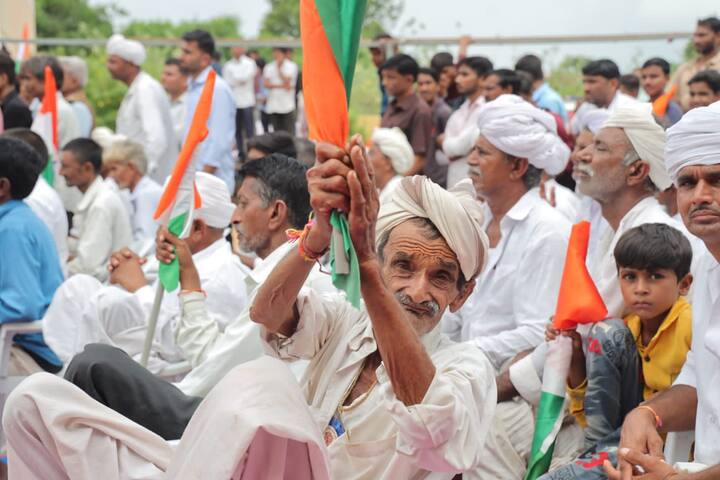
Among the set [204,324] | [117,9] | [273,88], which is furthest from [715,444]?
[117,9]

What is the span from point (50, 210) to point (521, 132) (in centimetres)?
343

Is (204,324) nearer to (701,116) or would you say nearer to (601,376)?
(601,376)

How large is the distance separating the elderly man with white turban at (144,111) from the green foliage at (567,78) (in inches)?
306

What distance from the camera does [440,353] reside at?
320cm

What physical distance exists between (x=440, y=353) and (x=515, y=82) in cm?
614

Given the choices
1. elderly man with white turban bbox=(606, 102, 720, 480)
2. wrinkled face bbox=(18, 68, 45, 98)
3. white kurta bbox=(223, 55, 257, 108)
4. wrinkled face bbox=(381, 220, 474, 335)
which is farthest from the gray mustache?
white kurta bbox=(223, 55, 257, 108)

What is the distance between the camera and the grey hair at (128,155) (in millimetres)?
8742

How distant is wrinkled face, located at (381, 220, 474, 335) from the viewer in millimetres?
3166

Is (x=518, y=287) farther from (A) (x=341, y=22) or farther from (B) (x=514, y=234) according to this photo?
(A) (x=341, y=22)

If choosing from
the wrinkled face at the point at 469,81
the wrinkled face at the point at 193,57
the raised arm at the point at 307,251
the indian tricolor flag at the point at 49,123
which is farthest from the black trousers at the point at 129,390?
the wrinkled face at the point at 193,57

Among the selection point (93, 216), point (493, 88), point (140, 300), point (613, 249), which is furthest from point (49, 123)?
point (613, 249)

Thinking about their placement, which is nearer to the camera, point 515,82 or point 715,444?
point 715,444

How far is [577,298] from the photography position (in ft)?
12.7

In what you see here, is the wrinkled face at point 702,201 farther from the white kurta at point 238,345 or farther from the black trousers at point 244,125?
the black trousers at point 244,125
